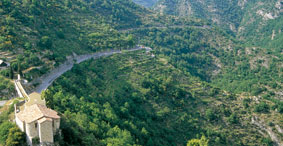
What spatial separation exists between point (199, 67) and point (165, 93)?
162 ft

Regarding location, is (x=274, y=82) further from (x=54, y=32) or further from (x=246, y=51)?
(x=54, y=32)

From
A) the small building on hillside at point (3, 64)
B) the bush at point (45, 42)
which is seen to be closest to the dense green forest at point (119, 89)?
the bush at point (45, 42)

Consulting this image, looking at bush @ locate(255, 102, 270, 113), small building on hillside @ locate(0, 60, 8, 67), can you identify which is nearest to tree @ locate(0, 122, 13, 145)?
small building on hillside @ locate(0, 60, 8, 67)

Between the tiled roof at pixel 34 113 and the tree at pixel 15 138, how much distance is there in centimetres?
161

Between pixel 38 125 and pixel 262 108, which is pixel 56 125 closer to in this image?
pixel 38 125

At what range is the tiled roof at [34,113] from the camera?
30500 millimetres

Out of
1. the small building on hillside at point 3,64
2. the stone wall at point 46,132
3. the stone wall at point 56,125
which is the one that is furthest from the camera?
the small building on hillside at point 3,64

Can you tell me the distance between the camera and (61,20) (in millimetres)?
90562

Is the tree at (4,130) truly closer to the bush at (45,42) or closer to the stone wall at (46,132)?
the stone wall at (46,132)

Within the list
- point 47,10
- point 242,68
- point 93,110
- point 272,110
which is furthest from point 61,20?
point 242,68

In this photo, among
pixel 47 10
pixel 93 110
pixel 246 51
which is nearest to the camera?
pixel 93 110

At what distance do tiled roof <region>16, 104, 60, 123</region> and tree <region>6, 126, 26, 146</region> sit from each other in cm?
161

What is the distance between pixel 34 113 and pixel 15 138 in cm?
337

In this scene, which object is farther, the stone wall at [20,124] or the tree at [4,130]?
the tree at [4,130]
